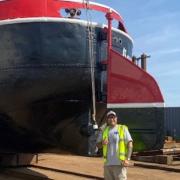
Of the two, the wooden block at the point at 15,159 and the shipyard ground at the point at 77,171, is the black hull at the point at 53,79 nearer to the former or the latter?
the shipyard ground at the point at 77,171

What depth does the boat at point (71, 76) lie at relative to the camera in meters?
7.30

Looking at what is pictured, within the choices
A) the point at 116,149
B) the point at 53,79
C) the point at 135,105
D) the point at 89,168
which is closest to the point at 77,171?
the point at 89,168

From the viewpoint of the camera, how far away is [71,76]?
7.54 meters

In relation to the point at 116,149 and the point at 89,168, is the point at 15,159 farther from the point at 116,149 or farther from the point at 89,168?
the point at 116,149

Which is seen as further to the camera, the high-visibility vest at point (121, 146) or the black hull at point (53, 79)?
the black hull at point (53, 79)

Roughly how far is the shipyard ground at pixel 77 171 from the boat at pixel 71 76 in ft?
6.13

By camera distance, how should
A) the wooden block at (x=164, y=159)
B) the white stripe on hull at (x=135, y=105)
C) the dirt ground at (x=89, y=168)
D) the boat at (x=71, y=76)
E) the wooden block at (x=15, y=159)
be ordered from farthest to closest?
the wooden block at (x=164, y=159)
the wooden block at (x=15, y=159)
the dirt ground at (x=89, y=168)
the boat at (x=71, y=76)
the white stripe on hull at (x=135, y=105)

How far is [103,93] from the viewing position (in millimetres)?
7609

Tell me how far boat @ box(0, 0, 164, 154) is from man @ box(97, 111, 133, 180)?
43.5 inches

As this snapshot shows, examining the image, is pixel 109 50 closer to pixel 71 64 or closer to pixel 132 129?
pixel 71 64

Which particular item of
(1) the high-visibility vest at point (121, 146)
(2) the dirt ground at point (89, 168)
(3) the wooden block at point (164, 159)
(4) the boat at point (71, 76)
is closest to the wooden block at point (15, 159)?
(2) the dirt ground at point (89, 168)

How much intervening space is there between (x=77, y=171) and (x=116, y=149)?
4.53 meters

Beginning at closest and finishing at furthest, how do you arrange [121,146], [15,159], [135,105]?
[121,146]
[135,105]
[15,159]

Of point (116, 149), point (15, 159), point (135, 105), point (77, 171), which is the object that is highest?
point (135, 105)
